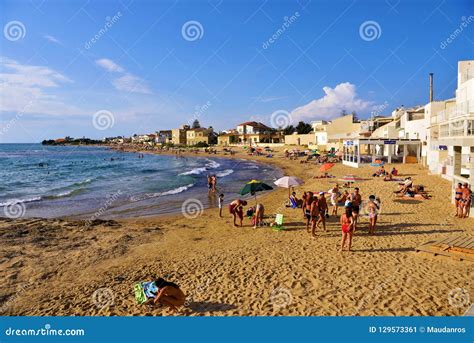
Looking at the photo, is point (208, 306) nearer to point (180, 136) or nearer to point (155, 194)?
point (155, 194)

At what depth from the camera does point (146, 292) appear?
255 inches

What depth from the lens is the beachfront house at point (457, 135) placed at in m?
14.0

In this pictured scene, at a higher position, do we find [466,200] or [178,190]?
[466,200]

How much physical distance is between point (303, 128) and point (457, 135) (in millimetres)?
74340

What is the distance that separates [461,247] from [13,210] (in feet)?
70.5

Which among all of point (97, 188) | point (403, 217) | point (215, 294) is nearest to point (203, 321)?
point (215, 294)

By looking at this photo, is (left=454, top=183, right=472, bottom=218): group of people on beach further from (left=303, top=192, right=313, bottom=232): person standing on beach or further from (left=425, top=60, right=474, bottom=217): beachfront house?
(left=303, top=192, right=313, bottom=232): person standing on beach

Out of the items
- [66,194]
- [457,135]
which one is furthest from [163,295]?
[66,194]

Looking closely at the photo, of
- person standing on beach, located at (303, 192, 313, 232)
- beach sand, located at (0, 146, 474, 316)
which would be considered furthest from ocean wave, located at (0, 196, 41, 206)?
person standing on beach, located at (303, 192, 313, 232)

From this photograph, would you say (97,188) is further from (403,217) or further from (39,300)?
(403,217)

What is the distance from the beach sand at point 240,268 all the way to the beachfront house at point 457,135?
283 cm

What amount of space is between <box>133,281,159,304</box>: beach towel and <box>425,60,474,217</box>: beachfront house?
11.7 metres

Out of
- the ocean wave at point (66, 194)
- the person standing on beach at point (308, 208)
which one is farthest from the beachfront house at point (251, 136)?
the person standing on beach at point (308, 208)

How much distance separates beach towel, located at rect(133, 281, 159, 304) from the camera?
639cm
